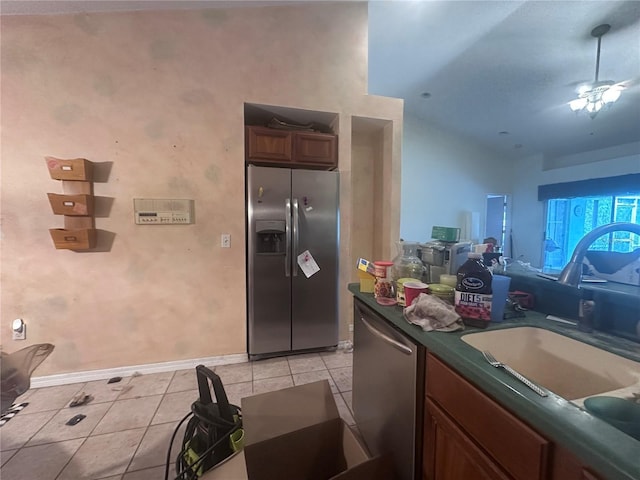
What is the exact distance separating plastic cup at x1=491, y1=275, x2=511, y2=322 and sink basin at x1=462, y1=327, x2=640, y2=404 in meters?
0.07

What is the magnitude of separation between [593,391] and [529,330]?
0.22m

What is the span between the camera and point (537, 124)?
15.2 ft

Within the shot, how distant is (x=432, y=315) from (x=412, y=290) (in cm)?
16

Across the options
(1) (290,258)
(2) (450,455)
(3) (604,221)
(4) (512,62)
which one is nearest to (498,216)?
(4) (512,62)

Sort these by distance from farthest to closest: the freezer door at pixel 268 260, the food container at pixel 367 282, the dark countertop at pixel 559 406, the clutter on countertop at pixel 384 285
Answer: the freezer door at pixel 268 260 → the food container at pixel 367 282 → the clutter on countertop at pixel 384 285 → the dark countertop at pixel 559 406

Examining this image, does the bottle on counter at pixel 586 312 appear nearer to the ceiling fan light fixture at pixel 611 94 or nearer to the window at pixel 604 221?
the window at pixel 604 221

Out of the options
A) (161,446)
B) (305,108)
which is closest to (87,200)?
(161,446)

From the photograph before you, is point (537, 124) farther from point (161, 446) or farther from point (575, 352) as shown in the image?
point (161, 446)

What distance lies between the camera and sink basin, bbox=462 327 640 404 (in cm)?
77

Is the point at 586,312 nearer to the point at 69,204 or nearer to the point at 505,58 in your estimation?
the point at 69,204

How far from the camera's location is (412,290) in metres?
1.11

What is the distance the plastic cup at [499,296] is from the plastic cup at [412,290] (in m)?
0.24

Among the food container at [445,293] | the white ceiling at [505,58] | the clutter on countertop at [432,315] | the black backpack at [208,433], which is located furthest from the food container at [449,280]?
the white ceiling at [505,58]

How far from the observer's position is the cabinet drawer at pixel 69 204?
76.1 inches
